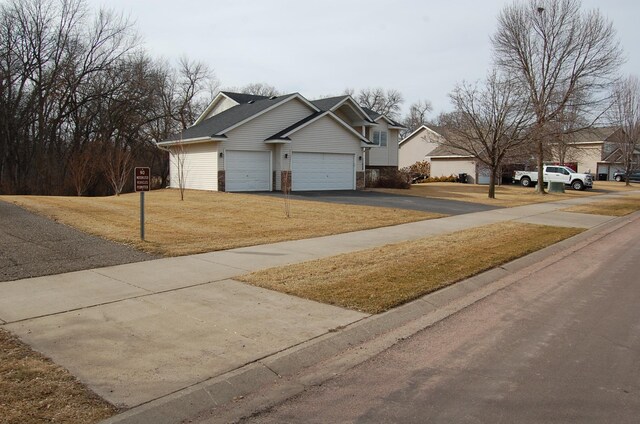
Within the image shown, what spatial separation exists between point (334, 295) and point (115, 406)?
3.55 metres

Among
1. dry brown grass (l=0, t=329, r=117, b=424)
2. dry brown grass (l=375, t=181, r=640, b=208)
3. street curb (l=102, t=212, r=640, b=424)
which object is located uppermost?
dry brown grass (l=375, t=181, r=640, b=208)

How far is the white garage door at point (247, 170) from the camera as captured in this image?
1041 inches

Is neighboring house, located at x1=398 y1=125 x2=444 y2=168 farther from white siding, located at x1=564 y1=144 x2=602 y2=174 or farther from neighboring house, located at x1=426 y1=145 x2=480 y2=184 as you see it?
white siding, located at x1=564 y1=144 x2=602 y2=174

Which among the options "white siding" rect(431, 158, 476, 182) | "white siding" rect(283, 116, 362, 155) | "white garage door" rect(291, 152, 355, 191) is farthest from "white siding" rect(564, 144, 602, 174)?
"white garage door" rect(291, 152, 355, 191)

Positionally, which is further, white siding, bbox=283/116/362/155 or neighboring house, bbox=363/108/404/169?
neighboring house, bbox=363/108/404/169

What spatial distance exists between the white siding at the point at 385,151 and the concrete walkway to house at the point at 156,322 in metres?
31.8

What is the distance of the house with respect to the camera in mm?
A: 26531

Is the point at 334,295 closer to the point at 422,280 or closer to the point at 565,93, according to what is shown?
the point at 422,280

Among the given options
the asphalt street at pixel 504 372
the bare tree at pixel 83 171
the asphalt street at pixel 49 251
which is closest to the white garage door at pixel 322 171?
the bare tree at pixel 83 171

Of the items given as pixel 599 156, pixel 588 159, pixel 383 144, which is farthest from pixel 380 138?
pixel 588 159

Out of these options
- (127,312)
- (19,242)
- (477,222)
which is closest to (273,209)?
(477,222)

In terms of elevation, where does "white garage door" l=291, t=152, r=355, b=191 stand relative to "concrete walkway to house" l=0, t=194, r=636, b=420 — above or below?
above

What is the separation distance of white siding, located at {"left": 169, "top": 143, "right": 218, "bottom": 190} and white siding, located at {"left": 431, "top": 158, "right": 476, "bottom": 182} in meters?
28.2

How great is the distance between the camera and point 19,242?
9.85m
